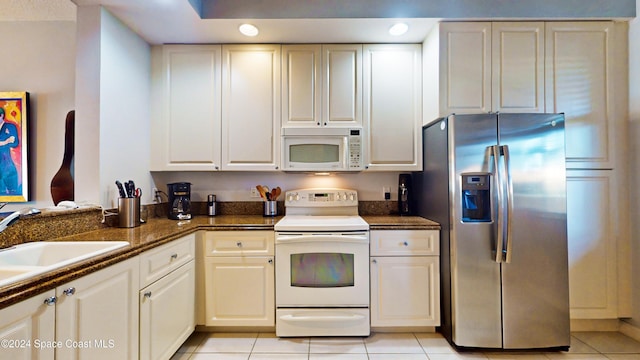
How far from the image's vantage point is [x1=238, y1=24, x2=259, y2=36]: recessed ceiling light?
2.25 meters

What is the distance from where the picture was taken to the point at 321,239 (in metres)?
2.12

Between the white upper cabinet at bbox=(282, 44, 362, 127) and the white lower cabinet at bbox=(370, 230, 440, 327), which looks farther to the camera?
the white upper cabinet at bbox=(282, 44, 362, 127)

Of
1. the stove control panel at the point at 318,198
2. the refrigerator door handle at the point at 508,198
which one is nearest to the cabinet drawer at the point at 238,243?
the stove control panel at the point at 318,198

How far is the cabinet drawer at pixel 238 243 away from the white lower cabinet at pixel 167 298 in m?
0.13

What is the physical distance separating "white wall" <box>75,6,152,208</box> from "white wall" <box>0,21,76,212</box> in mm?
697

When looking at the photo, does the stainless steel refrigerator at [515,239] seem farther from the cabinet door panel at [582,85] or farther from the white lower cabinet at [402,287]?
the cabinet door panel at [582,85]

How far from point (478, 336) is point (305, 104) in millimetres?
2094

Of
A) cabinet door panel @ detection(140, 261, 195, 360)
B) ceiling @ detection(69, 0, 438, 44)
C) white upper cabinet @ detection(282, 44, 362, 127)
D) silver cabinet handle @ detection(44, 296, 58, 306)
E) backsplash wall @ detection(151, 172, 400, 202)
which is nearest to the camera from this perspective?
silver cabinet handle @ detection(44, 296, 58, 306)

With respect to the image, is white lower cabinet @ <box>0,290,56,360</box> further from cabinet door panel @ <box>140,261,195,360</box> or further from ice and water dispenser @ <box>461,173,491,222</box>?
ice and water dispenser @ <box>461,173,491,222</box>

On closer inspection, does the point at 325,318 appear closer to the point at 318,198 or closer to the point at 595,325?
the point at 318,198

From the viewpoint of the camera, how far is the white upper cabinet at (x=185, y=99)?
252 centimetres

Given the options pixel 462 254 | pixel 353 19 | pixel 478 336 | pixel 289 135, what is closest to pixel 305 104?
pixel 289 135

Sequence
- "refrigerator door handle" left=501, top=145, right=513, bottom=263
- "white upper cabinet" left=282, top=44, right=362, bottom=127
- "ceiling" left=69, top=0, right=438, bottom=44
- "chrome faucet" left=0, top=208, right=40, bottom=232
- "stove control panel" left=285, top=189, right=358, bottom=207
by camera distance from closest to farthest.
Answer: "chrome faucet" left=0, top=208, right=40, bottom=232 < "refrigerator door handle" left=501, top=145, right=513, bottom=263 < "ceiling" left=69, top=0, right=438, bottom=44 < "white upper cabinet" left=282, top=44, right=362, bottom=127 < "stove control panel" left=285, top=189, right=358, bottom=207

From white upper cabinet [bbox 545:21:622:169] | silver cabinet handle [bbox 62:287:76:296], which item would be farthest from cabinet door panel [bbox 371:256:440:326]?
silver cabinet handle [bbox 62:287:76:296]
